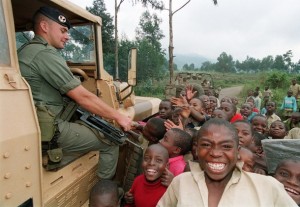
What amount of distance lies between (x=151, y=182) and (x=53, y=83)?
3.56 ft

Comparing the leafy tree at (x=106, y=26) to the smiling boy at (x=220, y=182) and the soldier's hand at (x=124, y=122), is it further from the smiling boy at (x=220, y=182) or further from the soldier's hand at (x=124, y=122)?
the smiling boy at (x=220, y=182)

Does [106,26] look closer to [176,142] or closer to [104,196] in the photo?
[176,142]

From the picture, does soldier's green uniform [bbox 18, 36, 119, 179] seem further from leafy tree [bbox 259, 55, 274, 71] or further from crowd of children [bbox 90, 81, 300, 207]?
leafy tree [bbox 259, 55, 274, 71]

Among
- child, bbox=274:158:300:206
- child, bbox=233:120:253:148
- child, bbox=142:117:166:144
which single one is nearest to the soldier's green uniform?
child, bbox=142:117:166:144

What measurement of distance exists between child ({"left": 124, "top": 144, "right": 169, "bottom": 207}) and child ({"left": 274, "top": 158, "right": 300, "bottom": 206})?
0.89 metres

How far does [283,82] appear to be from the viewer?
70.9ft

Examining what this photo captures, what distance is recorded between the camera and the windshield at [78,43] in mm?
2980

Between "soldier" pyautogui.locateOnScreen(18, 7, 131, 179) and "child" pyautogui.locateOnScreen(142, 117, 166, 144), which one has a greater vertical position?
"soldier" pyautogui.locateOnScreen(18, 7, 131, 179)

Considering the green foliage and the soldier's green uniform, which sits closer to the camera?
the soldier's green uniform

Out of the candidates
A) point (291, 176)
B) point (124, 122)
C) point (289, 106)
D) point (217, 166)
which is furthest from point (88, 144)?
point (289, 106)

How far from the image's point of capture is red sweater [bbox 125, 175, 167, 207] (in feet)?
7.43

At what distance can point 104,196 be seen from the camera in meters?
2.16

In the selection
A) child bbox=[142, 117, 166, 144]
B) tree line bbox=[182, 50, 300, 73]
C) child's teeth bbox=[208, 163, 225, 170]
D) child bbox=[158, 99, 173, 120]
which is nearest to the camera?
child's teeth bbox=[208, 163, 225, 170]

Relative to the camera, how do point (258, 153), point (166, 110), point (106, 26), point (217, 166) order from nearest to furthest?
point (217, 166)
point (258, 153)
point (166, 110)
point (106, 26)
